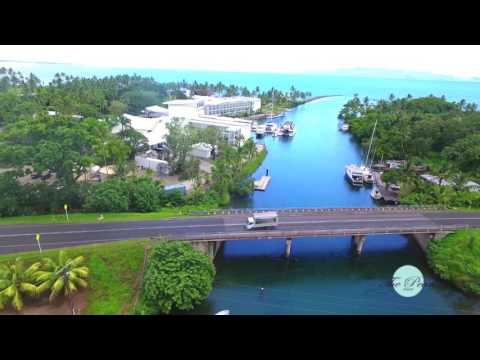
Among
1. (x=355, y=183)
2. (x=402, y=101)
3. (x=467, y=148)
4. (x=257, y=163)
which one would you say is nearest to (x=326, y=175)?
(x=355, y=183)

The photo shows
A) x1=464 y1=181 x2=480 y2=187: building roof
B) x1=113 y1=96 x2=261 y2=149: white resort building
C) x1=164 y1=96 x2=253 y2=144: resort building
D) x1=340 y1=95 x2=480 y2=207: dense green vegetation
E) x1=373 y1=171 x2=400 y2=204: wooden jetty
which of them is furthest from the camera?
x1=164 y1=96 x2=253 y2=144: resort building

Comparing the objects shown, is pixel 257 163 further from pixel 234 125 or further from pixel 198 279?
pixel 198 279

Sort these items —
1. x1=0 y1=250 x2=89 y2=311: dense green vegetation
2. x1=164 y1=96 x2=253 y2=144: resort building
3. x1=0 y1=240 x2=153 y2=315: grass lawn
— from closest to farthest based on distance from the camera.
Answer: x1=0 y1=250 x2=89 y2=311: dense green vegetation → x1=0 y1=240 x2=153 y2=315: grass lawn → x1=164 y1=96 x2=253 y2=144: resort building

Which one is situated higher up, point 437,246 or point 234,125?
point 234,125

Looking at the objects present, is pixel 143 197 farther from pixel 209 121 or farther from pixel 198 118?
pixel 198 118

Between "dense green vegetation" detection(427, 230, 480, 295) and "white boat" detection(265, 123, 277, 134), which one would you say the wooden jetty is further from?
"white boat" detection(265, 123, 277, 134)

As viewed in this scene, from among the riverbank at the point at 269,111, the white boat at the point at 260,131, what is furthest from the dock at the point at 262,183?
the riverbank at the point at 269,111

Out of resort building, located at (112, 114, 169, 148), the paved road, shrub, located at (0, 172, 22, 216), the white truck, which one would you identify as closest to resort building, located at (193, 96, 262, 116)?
resort building, located at (112, 114, 169, 148)
